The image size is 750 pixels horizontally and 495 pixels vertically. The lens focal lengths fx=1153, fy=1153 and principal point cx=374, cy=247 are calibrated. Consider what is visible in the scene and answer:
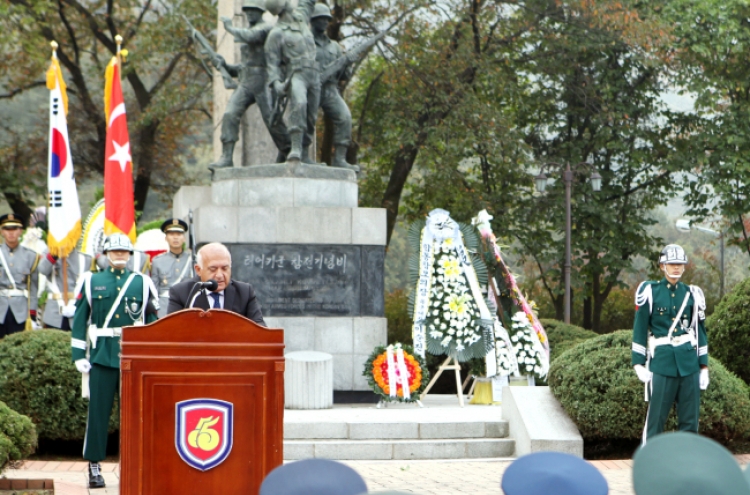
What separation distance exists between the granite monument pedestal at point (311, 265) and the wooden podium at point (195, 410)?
25.0 ft

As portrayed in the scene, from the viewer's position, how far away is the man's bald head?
6426mm

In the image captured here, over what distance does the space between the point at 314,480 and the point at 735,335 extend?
408 inches

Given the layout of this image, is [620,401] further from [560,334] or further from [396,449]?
[560,334]

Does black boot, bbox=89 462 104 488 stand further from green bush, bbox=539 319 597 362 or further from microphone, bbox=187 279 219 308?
green bush, bbox=539 319 597 362

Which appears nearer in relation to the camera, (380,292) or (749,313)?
(749,313)

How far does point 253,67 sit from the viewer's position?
45.5 feet

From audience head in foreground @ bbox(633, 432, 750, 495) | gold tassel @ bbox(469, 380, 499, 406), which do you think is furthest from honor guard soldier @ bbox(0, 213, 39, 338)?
audience head in foreground @ bbox(633, 432, 750, 495)

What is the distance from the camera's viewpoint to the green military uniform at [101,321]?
8320 mm

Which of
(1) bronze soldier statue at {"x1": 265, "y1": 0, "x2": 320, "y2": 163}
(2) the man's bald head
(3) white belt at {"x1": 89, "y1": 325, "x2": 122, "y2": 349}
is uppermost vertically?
(1) bronze soldier statue at {"x1": 265, "y1": 0, "x2": 320, "y2": 163}

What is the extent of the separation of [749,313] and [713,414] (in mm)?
2592

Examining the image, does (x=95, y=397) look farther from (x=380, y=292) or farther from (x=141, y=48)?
(x=141, y=48)

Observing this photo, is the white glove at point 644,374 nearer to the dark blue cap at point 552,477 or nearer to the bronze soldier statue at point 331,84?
the bronze soldier statue at point 331,84

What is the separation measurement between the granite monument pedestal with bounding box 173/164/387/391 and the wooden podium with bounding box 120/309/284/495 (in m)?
7.62

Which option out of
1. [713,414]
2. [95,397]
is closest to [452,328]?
[713,414]
